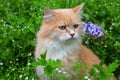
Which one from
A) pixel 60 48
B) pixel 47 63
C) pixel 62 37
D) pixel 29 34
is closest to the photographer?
pixel 47 63

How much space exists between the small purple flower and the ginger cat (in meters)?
1.04

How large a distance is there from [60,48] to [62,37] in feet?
0.67

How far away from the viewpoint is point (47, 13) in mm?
4531

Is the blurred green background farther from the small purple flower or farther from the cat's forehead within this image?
the cat's forehead

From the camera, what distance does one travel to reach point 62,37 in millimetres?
4441

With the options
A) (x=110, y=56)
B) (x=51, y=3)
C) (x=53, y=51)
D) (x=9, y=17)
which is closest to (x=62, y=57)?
(x=53, y=51)

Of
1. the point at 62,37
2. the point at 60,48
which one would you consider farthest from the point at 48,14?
the point at 60,48

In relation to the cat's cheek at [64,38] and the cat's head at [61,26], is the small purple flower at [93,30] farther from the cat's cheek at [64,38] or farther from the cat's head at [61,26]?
the cat's cheek at [64,38]

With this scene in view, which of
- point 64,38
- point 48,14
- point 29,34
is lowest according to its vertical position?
point 29,34

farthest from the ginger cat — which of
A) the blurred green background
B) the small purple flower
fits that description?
the small purple flower

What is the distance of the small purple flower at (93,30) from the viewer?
5711 mm

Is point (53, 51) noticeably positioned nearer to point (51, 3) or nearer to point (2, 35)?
point (2, 35)

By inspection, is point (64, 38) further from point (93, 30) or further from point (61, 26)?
point (93, 30)

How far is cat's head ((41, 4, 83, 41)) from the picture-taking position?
4441mm
